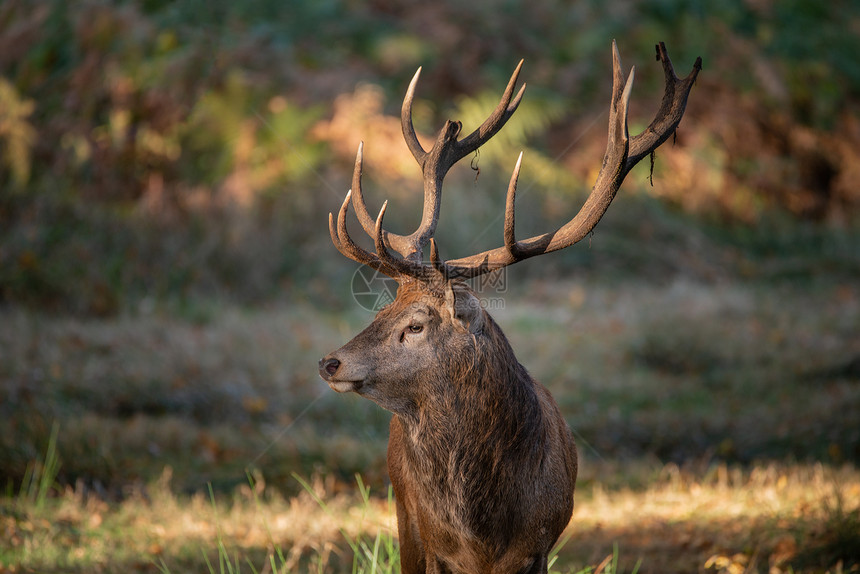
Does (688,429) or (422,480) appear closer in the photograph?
(422,480)

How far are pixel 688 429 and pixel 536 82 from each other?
1077cm

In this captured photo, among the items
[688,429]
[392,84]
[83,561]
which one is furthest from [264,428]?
[392,84]

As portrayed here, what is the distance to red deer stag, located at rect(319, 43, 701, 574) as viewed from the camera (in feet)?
10.4

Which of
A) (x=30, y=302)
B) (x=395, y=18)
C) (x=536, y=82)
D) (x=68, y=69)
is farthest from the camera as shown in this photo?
(x=395, y=18)

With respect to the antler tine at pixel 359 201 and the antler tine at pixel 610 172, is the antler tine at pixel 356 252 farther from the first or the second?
the antler tine at pixel 610 172

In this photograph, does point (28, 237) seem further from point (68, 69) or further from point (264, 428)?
point (264, 428)

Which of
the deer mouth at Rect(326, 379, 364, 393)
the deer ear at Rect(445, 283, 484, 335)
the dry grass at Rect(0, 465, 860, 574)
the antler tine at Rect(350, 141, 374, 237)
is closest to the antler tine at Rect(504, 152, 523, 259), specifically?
the deer ear at Rect(445, 283, 484, 335)

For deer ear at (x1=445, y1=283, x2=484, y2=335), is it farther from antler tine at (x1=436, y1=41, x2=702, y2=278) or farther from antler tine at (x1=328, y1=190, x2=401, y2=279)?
antler tine at (x1=328, y1=190, x2=401, y2=279)

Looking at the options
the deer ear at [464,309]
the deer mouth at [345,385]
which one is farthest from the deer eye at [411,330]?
the deer mouth at [345,385]

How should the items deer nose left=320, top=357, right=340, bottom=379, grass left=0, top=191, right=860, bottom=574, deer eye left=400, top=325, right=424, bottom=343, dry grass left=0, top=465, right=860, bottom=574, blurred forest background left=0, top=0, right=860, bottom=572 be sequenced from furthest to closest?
1. blurred forest background left=0, top=0, right=860, bottom=572
2. grass left=0, top=191, right=860, bottom=574
3. dry grass left=0, top=465, right=860, bottom=574
4. deer eye left=400, top=325, right=424, bottom=343
5. deer nose left=320, top=357, right=340, bottom=379

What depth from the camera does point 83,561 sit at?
4.54 metres

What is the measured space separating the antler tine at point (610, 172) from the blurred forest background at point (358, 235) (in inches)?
8.0

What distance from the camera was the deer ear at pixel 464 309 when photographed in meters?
3.19

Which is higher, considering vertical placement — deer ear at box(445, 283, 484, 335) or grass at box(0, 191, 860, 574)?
deer ear at box(445, 283, 484, 335)
